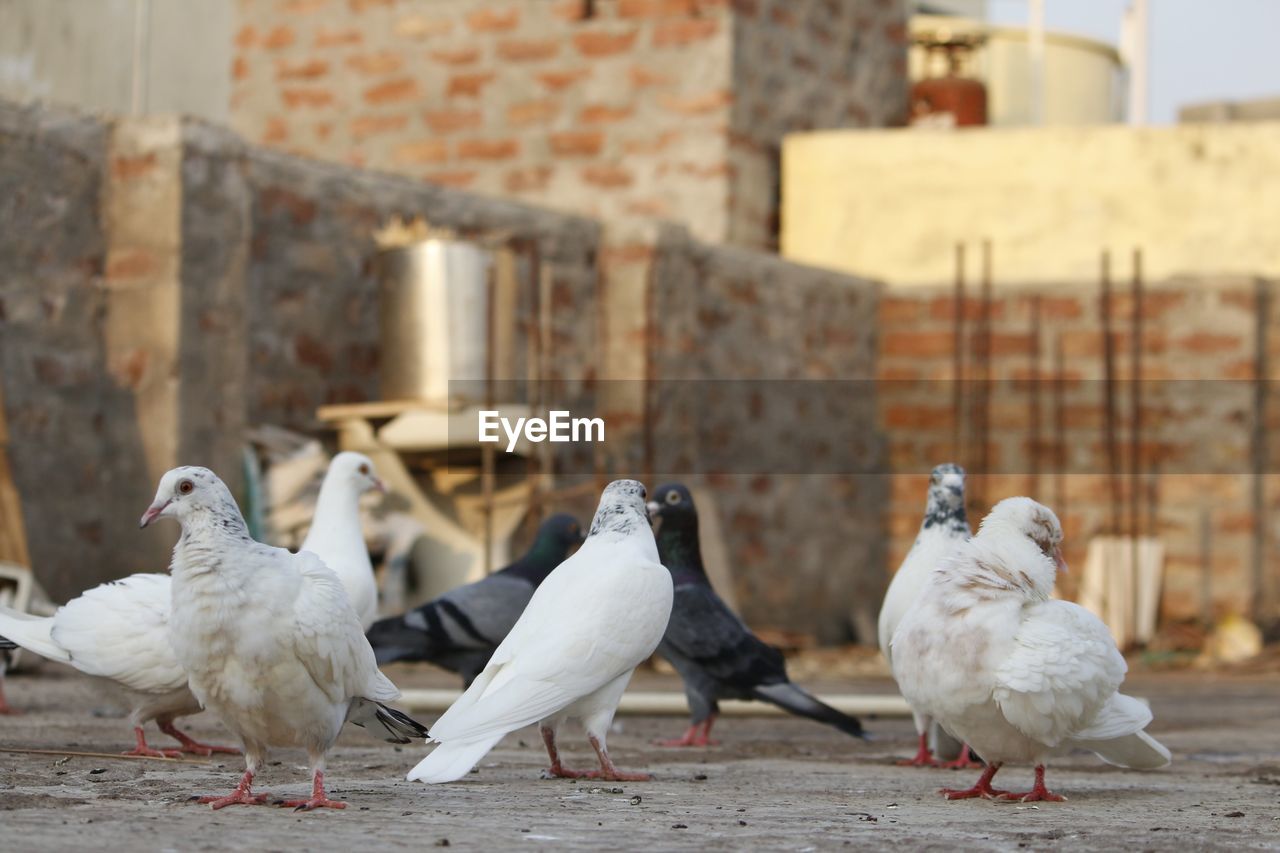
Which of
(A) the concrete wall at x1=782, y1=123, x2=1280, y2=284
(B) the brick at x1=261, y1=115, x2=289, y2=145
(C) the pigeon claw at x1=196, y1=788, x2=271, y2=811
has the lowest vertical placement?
(C) the pigeon claw at x1=196, y1=788, x2=271, y2=811

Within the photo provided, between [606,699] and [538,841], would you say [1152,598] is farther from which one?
[538,841]

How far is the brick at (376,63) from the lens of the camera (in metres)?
15.1

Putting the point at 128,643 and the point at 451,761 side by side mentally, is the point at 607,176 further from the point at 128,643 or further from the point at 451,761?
the point at 451,761

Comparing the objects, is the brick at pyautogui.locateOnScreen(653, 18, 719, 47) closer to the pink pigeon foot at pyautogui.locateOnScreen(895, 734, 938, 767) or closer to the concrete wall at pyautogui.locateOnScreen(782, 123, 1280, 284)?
the concrete wall at pyautogui.locateOnScreen(782, 123, 1280, 284)

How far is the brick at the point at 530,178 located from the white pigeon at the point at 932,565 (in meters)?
8.29

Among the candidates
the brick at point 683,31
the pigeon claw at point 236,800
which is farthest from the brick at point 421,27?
Result: the pigeon claw at point 236,800

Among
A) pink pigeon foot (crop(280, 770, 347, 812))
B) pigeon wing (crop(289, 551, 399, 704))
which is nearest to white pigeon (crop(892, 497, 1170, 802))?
pigeon wing (crop(289, 551, 399, 704))

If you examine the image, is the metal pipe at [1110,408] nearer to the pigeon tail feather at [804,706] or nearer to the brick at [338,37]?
the brick at [338,37]

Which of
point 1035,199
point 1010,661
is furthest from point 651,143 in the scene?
point 1010,661

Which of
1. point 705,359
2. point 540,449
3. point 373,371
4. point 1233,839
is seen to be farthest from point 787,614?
point 1233,839

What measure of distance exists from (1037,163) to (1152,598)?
3.27 meters

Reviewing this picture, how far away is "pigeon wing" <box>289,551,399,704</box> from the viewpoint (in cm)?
435

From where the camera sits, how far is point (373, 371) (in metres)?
10.5

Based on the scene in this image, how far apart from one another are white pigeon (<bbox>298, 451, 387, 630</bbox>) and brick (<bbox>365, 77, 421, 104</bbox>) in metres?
8.70
